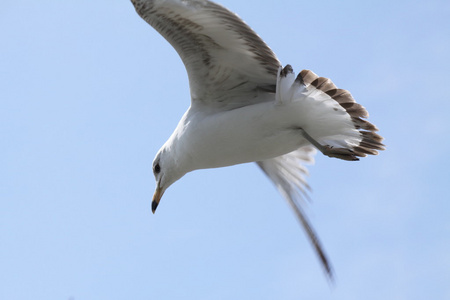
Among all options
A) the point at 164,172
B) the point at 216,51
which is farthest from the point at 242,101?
the point at 164,172

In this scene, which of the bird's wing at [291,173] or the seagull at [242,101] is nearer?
the seagull at [242,101]

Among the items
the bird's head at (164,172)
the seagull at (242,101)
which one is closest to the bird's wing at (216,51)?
the seagull at (242,101)

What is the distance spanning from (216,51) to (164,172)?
74.0 inches

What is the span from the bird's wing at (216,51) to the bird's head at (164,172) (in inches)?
35.1

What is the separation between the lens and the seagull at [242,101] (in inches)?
349

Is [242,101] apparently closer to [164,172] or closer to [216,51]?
[216,51]

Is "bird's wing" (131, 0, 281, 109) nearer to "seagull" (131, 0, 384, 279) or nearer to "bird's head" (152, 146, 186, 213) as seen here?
"seagull" (131, 0, 384, 279)

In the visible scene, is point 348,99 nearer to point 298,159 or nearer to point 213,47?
point 213,47

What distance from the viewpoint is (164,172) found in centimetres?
1048

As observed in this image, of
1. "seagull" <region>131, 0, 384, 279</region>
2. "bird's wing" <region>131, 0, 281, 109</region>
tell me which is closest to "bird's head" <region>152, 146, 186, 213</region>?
"seagull" <region>131, 0, 384, 279</region>

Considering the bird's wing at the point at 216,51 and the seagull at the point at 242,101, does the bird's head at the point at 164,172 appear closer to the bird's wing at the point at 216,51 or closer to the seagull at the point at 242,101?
the seagull at the point at 242,101

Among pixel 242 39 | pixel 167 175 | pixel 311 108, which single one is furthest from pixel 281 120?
pixel 167 175

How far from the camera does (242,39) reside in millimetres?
9039

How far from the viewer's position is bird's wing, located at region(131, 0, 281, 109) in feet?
28.6
